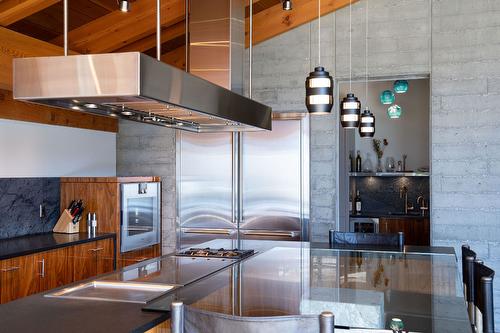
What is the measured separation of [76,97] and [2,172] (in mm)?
3389

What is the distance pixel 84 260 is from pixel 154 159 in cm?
163

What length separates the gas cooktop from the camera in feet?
11.4

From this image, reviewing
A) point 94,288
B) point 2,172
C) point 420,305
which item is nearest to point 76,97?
point 94,288

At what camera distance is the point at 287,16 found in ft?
18.5

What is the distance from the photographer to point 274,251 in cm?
372

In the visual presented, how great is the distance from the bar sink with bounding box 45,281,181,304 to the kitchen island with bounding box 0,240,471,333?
5 cm

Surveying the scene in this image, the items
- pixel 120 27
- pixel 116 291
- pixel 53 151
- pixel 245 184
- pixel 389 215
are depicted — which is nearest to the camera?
pixel 116 291

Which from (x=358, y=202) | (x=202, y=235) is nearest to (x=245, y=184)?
(x=202, y=235)

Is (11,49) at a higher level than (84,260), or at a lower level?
higher

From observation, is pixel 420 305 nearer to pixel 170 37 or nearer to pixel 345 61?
pixel 345 61

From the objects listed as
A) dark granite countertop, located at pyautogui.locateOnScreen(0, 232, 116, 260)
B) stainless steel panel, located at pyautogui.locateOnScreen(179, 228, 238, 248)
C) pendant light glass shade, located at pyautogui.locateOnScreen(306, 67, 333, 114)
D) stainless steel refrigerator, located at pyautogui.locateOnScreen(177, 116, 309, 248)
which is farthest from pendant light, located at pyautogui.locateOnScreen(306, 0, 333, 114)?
stainless steel panel, located at pyautogui.locateOnScreen(179, 228, 238, 248)

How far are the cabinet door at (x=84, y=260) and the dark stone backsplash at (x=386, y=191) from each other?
13.9 ft

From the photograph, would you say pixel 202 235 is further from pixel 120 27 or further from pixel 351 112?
pixel 351 112

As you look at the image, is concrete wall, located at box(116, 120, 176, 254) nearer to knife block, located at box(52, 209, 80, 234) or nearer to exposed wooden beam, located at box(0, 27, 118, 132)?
exposed wooden beam, located at box(0, 27, 118, 132)
